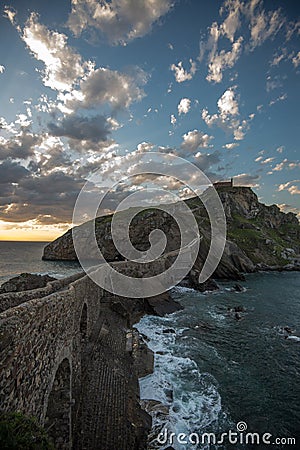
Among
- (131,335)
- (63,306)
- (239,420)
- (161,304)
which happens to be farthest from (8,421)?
(161,304)

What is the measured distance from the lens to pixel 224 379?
658 inches

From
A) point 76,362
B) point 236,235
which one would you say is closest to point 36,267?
point 236,235

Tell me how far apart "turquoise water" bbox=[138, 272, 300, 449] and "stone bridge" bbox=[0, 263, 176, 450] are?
5.20 ft

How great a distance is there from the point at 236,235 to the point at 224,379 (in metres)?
72.6

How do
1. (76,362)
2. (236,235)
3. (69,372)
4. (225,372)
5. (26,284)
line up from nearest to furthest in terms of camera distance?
(69,372) → (76,362) → (225,372) → (26,284) → (236,235)

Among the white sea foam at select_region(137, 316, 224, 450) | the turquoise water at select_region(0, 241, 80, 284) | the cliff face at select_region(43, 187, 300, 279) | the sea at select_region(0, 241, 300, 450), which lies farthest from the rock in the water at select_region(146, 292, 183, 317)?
the turquoise water at select_region(0, 241, 80, 284)

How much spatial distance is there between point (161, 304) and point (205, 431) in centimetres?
2045

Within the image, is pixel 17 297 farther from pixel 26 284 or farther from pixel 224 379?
pixel 26 284

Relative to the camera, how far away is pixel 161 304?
32.7 meters

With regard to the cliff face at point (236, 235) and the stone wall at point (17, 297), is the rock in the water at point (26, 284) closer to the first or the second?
the stone wall at point (17, 297)

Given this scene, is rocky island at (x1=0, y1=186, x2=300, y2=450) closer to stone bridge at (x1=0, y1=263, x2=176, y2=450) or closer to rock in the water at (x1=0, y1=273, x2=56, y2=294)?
stone bridge at (x1=0, y1=263, x2=176, y2=450)

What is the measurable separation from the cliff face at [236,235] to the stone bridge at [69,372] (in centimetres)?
3682

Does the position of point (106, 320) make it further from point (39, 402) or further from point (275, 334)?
point (275, 334)

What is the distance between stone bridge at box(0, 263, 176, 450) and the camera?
641 cm
